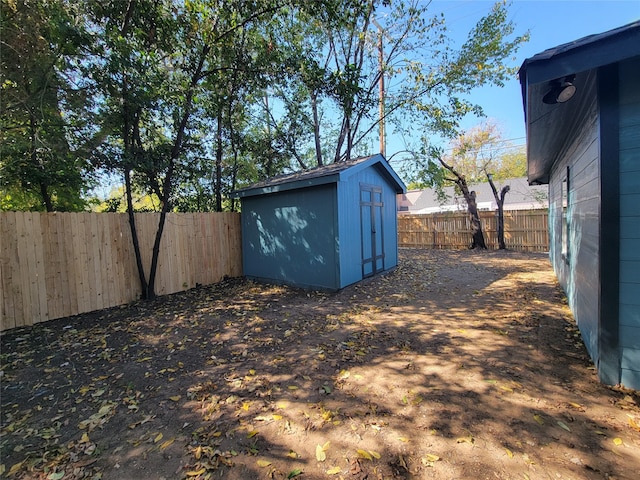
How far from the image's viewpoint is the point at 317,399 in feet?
8.52

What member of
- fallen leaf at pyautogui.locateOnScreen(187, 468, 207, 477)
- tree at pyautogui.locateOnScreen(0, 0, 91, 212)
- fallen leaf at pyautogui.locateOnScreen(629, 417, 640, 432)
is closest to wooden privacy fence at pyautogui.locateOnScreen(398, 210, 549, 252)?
fallen leaf at pyautogui.locateOnScreen(629, 417, 640, 432)

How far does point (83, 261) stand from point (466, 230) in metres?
13.6

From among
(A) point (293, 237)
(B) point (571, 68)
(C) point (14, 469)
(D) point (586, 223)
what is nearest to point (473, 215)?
(A) point (293, 237)

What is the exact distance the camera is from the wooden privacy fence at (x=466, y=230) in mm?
12031

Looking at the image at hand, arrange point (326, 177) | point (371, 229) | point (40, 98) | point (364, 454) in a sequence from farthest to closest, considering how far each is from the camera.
Result: point (371, 229), point (326, 177), point (40, 98), point (364, 454)

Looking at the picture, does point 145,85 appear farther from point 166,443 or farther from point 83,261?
point 166,443

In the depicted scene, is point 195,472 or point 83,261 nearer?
point 195,472

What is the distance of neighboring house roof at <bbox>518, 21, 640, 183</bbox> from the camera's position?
2150 millimetres

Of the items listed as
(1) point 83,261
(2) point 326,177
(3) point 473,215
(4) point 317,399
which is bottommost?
(4) point 317,399

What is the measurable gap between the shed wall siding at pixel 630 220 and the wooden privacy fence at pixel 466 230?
35.9 feet

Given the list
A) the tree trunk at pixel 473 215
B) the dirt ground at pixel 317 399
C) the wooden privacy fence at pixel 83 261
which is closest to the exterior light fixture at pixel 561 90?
the dirt ground at pixel 317 399

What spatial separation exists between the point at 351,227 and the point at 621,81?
4.75 metres

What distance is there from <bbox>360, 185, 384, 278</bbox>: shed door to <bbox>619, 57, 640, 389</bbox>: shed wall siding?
493 cm

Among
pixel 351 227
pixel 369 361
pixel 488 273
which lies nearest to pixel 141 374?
pixel 369 361
